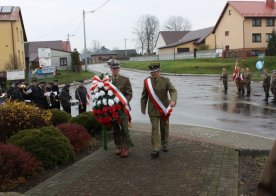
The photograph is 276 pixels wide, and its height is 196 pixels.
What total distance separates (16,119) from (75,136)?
4.62ft

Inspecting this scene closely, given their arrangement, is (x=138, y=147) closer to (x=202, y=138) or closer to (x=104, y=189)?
(x=202, y=138)

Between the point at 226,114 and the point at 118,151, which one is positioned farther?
the point at 226,114

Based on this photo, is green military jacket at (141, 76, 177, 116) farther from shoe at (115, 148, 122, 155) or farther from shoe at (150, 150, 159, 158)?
shoe at (115, 148, 122, 155)

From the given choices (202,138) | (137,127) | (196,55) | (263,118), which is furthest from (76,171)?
(196,55)

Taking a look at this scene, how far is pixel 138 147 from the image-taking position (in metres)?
9.22

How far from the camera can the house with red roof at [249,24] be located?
5881cm

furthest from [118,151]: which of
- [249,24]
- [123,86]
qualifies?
[249,24]

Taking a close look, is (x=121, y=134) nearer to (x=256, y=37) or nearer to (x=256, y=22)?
(x=256, y=37)

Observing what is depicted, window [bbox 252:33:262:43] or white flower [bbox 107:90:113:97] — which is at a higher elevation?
window [bbox 252:33:262:43]

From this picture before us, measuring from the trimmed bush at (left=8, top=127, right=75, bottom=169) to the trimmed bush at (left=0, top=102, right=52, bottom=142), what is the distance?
4.51 feet

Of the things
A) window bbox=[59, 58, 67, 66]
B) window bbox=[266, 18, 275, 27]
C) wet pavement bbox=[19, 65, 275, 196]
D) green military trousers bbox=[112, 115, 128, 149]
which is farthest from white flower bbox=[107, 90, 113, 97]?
window bbox=[266, 18, 275, 27]

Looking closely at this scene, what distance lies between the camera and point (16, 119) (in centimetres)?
932

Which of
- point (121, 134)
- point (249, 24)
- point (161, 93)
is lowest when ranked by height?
point (121, 134)

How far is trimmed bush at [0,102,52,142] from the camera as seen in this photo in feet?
30.3
